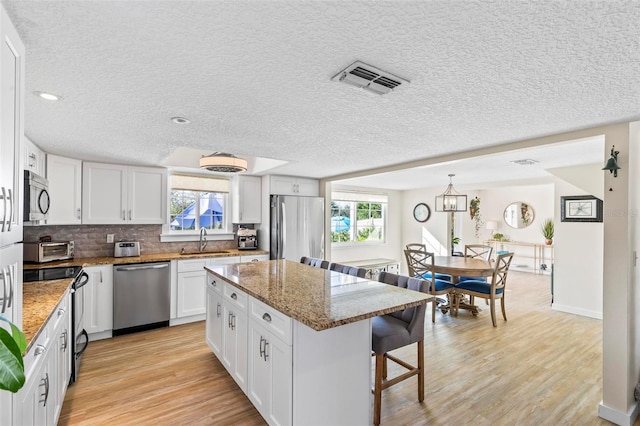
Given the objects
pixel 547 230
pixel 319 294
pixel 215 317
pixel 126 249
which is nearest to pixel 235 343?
pixel 215 317

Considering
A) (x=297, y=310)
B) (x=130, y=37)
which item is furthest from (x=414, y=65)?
(x=297, y=310)

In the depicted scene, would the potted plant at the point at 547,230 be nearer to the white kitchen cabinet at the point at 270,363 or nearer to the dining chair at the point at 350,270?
the dining chair at the point at 350,270

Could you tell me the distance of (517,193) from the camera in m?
8.84

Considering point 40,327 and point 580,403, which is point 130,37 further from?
point 580,403

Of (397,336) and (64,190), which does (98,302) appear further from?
(397,336)

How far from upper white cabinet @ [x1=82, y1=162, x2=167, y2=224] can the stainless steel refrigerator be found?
5.35 ft

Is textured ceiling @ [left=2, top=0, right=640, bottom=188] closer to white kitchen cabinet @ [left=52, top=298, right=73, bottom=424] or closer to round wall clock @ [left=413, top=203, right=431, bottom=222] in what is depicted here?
white kitchen cabinet @ [left=52, top=298, right=73, bottom=424]

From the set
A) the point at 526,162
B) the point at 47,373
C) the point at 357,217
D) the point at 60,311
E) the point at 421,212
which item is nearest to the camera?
the point at 47,373

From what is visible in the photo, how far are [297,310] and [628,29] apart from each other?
1875 millimetres

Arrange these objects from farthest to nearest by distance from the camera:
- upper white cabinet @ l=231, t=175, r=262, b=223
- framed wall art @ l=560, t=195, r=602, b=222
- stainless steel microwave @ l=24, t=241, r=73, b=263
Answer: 1. upper white cabinet @ l=231, t=175, r=262, b=223
2. framed wall art @ l=560, t=195, r=602, b=222
3. stainless steel microwave @ l=24, t=241, r=73, b=263

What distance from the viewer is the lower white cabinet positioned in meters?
1.36

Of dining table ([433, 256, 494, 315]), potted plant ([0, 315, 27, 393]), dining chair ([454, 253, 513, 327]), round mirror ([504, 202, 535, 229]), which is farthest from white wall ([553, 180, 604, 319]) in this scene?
potted plant ([0, 315, 27, 393])

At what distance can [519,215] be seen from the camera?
8.77 m

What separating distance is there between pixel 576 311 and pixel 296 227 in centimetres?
440
